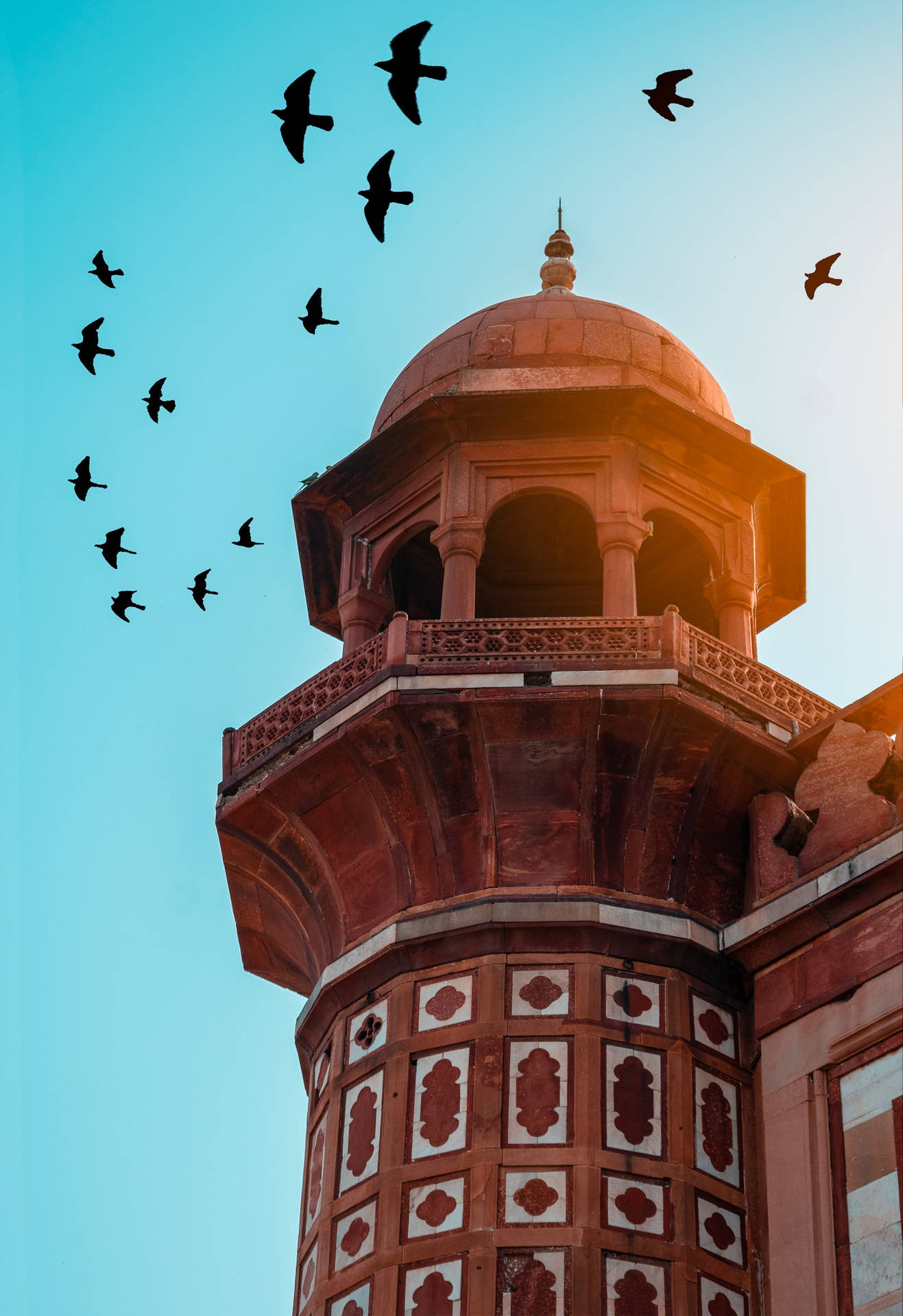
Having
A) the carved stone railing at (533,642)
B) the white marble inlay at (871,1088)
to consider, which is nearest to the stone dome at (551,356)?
the carved stone railing at (533,642)

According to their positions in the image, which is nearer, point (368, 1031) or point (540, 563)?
point (368, 1031)

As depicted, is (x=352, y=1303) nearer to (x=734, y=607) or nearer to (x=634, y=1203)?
(x=634, y=1203)

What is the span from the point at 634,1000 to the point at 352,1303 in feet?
10.5

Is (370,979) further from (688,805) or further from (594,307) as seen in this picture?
(594,307)

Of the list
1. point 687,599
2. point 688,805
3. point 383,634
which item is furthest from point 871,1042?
point 687,599

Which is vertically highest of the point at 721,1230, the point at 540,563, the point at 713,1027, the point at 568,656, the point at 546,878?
the point at 540,563

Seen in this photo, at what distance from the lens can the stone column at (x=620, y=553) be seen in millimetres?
21000

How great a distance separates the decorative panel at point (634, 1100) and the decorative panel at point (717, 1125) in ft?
1.04

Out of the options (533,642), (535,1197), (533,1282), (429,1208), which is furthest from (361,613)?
(533,1282)

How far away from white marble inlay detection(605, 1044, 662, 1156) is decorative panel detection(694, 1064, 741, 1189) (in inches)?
12.4

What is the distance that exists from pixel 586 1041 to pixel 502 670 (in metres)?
3.20

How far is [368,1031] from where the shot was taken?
19.2 meters

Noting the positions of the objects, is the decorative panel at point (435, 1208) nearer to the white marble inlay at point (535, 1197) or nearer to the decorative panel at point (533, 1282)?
the white marble inlay at point (535, 1197)

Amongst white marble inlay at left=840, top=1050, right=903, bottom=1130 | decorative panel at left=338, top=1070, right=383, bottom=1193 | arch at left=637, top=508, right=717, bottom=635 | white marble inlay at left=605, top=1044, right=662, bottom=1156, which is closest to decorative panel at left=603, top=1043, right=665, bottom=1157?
white marble inlay at left=605, top=1044, right=662, bottom=1156
